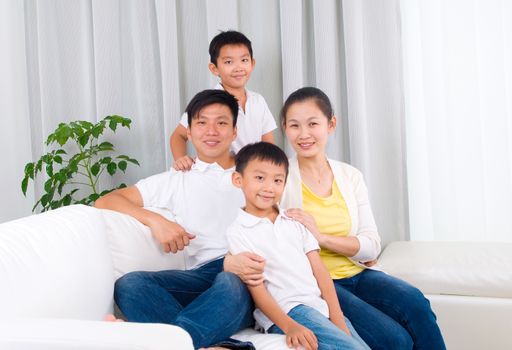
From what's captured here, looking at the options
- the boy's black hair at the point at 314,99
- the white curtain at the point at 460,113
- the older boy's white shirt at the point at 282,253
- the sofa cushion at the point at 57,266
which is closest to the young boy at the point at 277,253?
the older boy's white shirt at the point at 282,253

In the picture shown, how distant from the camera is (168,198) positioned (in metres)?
2.16

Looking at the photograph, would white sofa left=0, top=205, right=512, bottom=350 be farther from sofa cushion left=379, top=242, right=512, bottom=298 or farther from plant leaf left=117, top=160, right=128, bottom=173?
plant leaf left=117, top=160, right=128, bottom=173

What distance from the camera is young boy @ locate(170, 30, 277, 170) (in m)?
2.57

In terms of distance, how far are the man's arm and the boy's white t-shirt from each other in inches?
23.7

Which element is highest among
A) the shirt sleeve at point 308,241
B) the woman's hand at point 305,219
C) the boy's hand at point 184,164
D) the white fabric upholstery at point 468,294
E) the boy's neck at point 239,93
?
the boy's neck at point 239,93

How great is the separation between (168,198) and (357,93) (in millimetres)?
1129

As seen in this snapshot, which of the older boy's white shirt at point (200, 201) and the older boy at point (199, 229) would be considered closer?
the older boy at point (199, 229)

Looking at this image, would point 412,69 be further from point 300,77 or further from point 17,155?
point 17,155

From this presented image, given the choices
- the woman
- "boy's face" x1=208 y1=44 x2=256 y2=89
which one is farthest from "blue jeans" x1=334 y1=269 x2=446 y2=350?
"boy's face" x1=208 y1=44 x2=256 y2=89

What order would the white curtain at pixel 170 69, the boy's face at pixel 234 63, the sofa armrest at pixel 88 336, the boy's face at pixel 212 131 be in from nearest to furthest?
1. the sofa armrest at pixel 88 336
2. the boy's face at pixel 212 131
3. the boy's face at pixel 234 63
4. the white curtain at pixel 170 69

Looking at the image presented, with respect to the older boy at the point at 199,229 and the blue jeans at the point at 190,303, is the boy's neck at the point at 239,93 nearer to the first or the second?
the older boy at the point at 199,229

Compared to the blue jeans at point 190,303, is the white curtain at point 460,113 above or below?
above

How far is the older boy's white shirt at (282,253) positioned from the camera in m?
1.77

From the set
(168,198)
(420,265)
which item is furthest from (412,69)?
(168,198)
